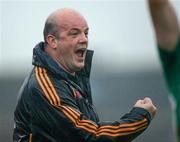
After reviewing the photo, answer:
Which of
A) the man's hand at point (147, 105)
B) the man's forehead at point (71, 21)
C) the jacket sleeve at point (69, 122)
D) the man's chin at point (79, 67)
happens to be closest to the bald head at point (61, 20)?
the man's forehead at point (71, 21)

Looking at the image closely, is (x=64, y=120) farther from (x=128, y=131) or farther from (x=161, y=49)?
(x=161, y=49)

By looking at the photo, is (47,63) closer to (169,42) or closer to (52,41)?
(52,41)

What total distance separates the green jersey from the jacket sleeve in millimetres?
2009

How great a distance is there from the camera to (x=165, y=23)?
6.71 meters

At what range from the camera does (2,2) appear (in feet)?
64.3

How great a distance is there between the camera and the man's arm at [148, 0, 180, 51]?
670 centimetres

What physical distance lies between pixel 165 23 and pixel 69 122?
7.81 ft

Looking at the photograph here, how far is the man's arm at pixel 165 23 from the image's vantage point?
6699mm

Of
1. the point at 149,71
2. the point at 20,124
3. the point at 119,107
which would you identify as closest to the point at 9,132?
the point at 119,107

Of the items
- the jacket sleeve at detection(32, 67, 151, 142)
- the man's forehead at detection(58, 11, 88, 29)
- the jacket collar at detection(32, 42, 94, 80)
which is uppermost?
the man's forehead at detection(58, 11, 88, 29)

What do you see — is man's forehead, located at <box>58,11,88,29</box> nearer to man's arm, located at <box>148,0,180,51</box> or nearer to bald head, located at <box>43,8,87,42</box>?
bald head, located at <box>43,8,87,42</box>

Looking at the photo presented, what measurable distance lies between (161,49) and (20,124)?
2.73 metres

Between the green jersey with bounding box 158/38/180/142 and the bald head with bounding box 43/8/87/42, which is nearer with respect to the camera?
the green jersey with bounding box 158/38/180/142

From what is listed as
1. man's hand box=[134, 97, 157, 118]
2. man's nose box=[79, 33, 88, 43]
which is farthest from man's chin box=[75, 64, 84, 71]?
man's hand box=[134, 97, 157, 118]
